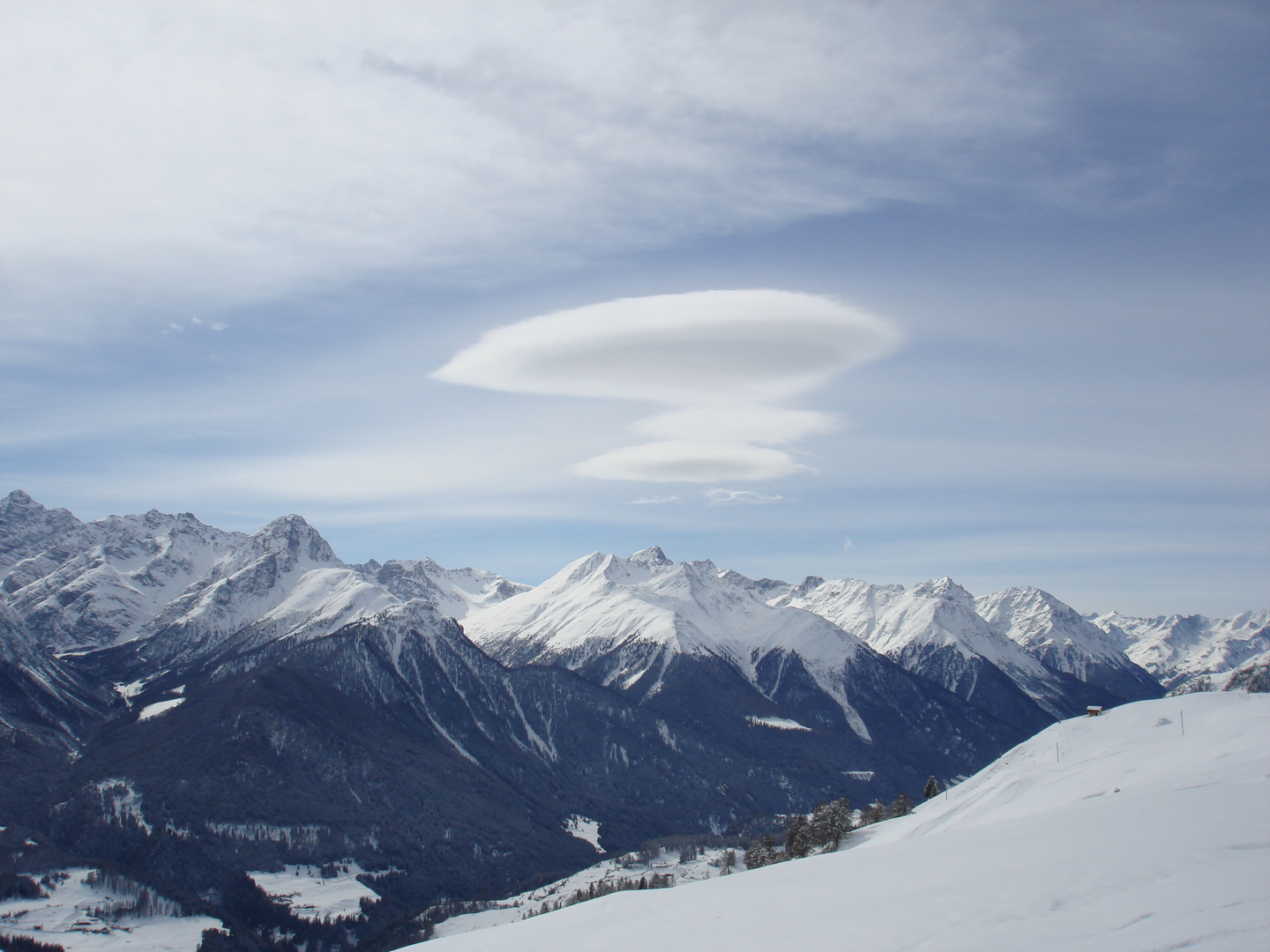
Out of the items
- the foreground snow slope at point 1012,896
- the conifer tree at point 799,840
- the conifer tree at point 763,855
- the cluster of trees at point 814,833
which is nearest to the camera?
the foreground snow slope at point 1012,896

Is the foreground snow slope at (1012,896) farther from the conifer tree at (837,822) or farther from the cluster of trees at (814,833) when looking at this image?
the cluster of trees at (814,833)

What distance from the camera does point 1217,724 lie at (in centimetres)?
11544

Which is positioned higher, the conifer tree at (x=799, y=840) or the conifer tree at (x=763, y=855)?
the conifer tree at (x=799, y=840)

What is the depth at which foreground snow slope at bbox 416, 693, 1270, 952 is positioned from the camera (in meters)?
29.1

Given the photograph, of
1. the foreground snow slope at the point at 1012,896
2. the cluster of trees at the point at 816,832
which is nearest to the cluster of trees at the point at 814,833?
the cluster of trees at the point at 816,832

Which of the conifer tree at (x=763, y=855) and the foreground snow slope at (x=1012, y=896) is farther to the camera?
the conifer tree at (x=763, y=855)

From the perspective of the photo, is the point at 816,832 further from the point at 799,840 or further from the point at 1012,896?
the point at 1012,896

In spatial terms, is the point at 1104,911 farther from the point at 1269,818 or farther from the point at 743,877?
the point at 743,877

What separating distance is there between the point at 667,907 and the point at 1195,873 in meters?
25.4

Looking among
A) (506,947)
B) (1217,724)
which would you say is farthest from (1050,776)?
(506,947)

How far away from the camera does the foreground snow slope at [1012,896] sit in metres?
29.1

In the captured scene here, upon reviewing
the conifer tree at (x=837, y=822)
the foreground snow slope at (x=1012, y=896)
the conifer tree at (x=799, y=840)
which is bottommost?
the conifer tree at (x=799, y=840)

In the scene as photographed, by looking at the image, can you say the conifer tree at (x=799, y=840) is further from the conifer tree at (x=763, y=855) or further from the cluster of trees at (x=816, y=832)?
the conifer tree at (x=763, y=855)

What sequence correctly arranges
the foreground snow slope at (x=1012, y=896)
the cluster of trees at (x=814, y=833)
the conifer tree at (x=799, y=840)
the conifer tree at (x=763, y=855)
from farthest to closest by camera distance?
the conifer tree at (x=763, y=855), the conifer tree at (x=799, y=840), the cluster of trees at (x=814, y=833), the foreground snow slope at (x=1012, y=896)
